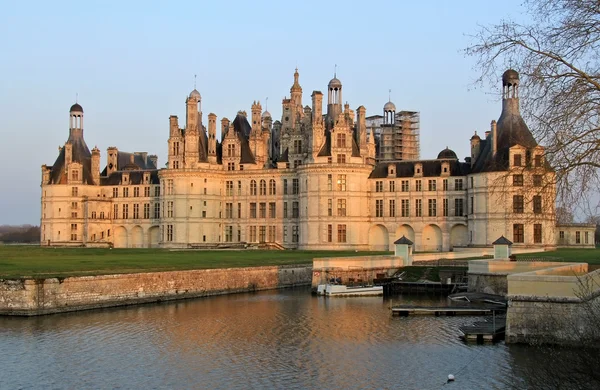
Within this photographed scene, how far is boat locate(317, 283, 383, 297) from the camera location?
145 ft

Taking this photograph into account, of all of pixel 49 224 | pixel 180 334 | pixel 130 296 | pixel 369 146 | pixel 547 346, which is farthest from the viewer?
pixel 49 224

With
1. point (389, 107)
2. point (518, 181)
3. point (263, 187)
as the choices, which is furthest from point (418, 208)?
point (518, 181)

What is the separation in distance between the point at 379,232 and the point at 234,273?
31.1 meters

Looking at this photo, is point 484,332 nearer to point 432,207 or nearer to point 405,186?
point 432,207

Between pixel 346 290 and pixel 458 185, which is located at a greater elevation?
pixel 458 185

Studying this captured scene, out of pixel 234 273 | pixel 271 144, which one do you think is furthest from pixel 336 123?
pixel 234 273

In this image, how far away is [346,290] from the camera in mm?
44625

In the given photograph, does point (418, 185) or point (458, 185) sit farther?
point (418, 185)

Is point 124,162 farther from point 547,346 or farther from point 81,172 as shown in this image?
point 547,346

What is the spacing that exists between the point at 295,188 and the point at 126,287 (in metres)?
40.5

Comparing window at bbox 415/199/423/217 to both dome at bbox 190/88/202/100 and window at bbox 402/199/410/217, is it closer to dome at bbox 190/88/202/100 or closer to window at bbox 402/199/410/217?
window at bbox 402/199/410/217

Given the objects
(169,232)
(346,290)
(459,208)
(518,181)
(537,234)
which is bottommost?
(346,290)

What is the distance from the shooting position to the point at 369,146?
77.8m

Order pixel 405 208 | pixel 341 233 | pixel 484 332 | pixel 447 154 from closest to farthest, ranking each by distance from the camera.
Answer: pixel 484 332, pixel 405 208, pixel 341 233, pixel 447 154
